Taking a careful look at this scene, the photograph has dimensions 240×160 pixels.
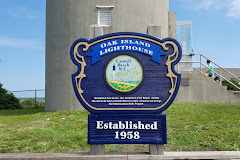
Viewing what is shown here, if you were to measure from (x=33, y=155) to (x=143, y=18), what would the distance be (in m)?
9.12

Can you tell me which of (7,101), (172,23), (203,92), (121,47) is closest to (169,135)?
(121,47)

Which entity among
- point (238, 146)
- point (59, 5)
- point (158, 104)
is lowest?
point (238, 146)

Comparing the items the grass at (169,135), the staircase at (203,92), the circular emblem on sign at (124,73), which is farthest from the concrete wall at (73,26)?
the circular emblem on sign at (124,73)

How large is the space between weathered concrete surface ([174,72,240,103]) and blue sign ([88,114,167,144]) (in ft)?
27.3

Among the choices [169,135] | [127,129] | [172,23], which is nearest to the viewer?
[127,129]

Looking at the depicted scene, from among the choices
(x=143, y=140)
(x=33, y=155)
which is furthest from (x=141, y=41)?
(x=33, y=155)

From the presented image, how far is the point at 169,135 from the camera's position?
23.3 ft

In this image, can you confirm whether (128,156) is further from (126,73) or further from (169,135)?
(169,135)

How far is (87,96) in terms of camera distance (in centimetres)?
497

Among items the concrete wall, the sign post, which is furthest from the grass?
the concrete wall

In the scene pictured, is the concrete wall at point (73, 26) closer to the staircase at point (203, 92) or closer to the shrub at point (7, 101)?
the staircase at point (203, 92)

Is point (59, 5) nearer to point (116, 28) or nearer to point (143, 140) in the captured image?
point (116, 28)

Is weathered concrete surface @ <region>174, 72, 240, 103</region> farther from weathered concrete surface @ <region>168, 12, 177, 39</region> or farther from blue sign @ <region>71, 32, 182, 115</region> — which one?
blue sign @ <region>71, 32, 182, 115</region>

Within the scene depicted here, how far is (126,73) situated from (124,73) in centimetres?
4
